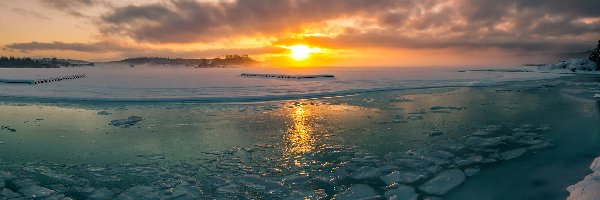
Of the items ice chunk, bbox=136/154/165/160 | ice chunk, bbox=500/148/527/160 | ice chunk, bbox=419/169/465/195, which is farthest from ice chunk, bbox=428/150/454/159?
ice chunk, bbox=136/154/165/160

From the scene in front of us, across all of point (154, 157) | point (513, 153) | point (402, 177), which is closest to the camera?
point (402, 177)

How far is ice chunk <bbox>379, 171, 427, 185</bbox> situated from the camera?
8.28 meters

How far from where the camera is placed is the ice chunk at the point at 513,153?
10.2 m

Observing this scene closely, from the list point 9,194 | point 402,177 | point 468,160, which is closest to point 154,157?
point 9,194

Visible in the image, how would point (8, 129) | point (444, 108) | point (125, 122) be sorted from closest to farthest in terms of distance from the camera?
point (8, 129) < point (125, 122) < point (444, 108)

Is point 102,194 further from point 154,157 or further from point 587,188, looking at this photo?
point 587,188

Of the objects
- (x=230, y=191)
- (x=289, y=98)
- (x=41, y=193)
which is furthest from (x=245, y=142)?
(x=289, y=98)

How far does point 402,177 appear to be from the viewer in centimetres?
852

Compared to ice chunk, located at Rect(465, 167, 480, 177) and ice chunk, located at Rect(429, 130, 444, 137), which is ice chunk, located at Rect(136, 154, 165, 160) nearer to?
ice chunk, located at Rect(465, 167, 480, 177)

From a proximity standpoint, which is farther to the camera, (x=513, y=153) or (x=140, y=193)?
(x=513, y=153)

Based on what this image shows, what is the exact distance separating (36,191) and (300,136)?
772cm

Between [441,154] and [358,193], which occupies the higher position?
[441,154]

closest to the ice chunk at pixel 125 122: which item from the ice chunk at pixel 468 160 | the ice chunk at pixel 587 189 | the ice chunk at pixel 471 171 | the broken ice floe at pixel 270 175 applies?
the broken ice floe at pixel 270 175

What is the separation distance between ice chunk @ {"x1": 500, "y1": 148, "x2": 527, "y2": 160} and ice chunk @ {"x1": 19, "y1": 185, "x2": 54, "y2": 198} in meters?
11.3
